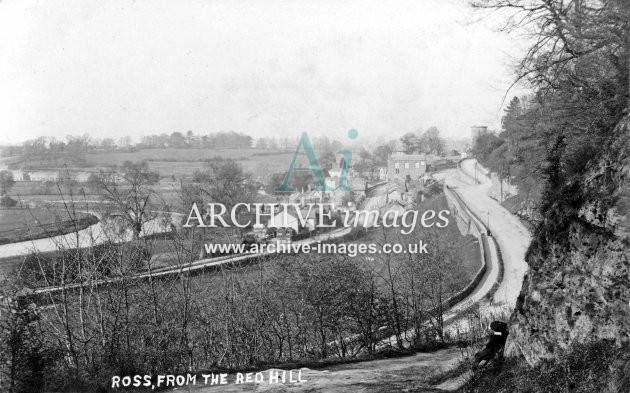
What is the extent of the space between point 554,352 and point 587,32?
474 cm

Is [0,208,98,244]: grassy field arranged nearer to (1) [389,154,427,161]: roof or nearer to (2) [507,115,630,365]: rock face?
(2) [507,115,630,365]: rock face

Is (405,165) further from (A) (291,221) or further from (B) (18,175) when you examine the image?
(B) (18,175)

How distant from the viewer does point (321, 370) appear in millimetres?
8656

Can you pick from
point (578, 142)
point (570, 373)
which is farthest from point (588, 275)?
point (578, 142)

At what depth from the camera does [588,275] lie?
5676mm

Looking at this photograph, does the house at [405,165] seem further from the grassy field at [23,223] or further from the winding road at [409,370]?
the grassy field at [23,223]

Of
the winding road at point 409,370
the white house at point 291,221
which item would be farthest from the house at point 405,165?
the white house at point 291,221

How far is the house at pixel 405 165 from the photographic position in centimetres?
1953

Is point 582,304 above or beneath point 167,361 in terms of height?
above

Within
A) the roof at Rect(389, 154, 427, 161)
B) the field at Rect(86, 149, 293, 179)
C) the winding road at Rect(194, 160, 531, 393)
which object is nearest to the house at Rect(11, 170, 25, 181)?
the field at Rect(86, 149, 293, 179)

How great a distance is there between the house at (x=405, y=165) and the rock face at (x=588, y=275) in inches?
466

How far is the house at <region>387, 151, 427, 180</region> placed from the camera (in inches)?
769

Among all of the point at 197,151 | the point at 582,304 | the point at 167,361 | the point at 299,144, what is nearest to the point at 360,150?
the point at 299,144

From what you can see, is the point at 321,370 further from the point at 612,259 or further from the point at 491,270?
the point at 491,270
